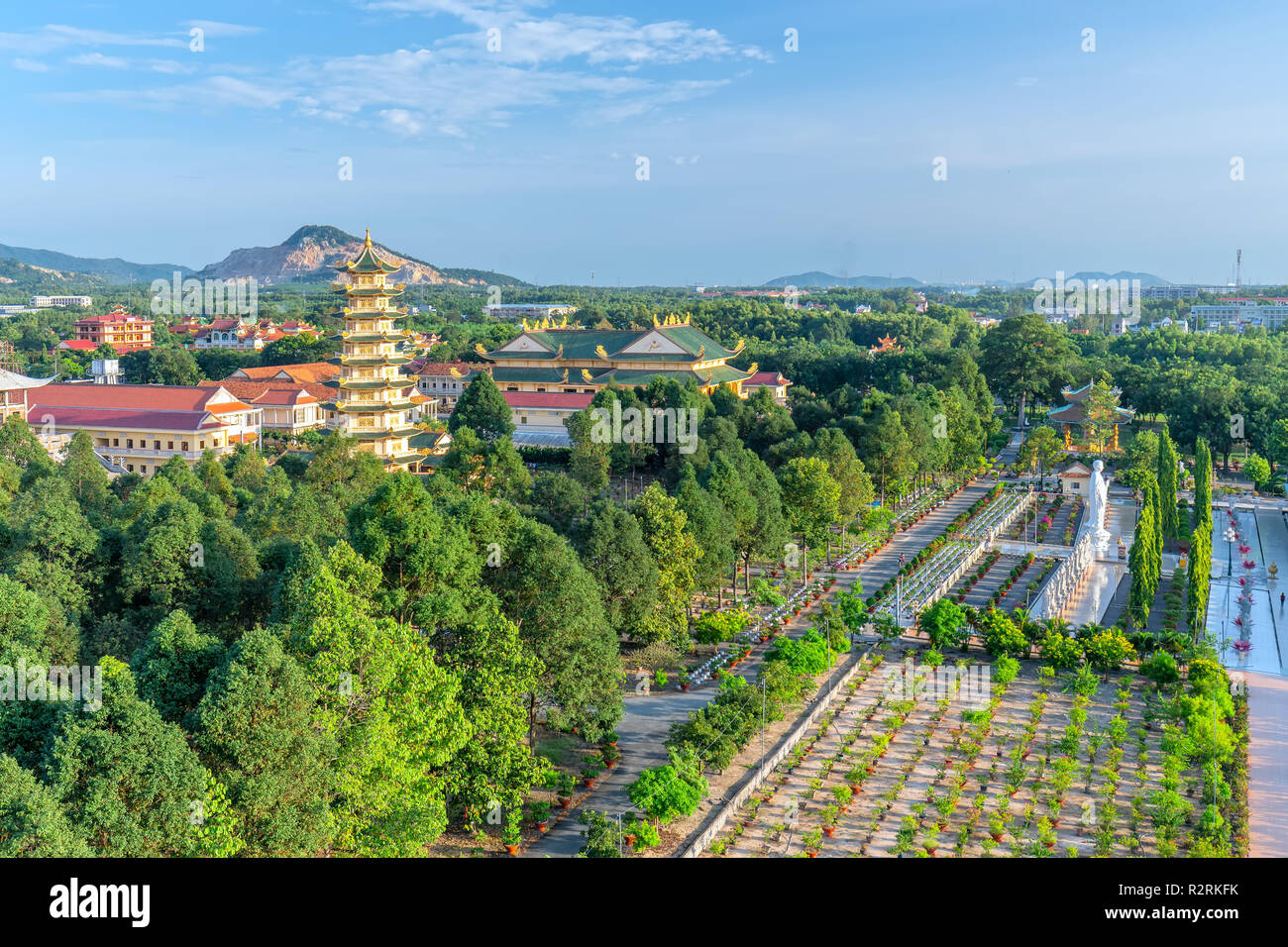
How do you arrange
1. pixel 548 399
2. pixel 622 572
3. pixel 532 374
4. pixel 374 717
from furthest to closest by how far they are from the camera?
1. pixel 532 374
2. pixel 548 399
3. pixel 622 572
4. pixel 374 717

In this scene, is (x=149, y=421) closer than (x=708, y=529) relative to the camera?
No

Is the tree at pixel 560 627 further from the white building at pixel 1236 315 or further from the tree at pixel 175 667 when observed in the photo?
the white building at pixel 1236 315

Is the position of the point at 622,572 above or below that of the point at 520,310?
below

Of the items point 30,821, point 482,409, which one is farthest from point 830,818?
point 482,409

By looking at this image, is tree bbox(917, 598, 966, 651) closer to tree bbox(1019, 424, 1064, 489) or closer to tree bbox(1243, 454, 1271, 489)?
tree bbox(1019, 424, 1064, 489)

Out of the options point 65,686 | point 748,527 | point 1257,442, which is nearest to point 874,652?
point 748,527

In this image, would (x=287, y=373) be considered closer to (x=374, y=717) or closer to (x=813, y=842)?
(x=374, y=717)
